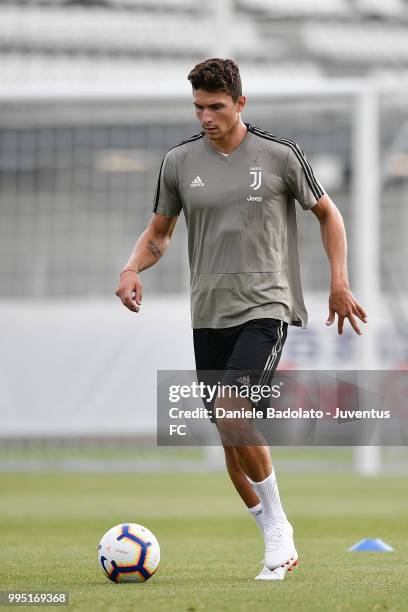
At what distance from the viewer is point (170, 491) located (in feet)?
47.2

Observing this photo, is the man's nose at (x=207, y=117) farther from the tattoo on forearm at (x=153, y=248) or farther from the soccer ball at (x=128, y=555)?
the soccer ball at (x=128, y=555)

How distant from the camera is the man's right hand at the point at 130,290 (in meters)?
6.14

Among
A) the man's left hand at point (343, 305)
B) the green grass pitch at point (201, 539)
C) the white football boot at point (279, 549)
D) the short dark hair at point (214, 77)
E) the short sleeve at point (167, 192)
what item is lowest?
the green grass pitch at point (201, 539)

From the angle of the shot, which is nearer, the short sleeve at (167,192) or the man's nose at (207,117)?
the man's nose at (207,117)

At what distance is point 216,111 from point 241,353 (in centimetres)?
114

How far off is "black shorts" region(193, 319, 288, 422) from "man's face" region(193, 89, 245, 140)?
92 cm

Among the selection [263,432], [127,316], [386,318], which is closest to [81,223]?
[127,316]

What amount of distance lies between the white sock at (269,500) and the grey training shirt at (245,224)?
773mm

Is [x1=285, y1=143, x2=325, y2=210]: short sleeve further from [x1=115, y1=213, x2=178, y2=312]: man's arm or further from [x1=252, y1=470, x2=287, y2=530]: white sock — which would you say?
[x1=252, y1=470, x2=287, y2=530]: white sock

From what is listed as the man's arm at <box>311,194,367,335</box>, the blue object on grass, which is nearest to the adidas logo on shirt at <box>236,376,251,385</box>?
the man's arm at <box>311,194,367,335</box>

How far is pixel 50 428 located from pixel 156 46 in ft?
32.8

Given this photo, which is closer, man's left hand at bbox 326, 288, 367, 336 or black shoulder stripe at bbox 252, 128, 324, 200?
man's left hand at bbox 326, 288, 367, 336

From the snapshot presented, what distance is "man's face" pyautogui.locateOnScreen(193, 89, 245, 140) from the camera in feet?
19.1
